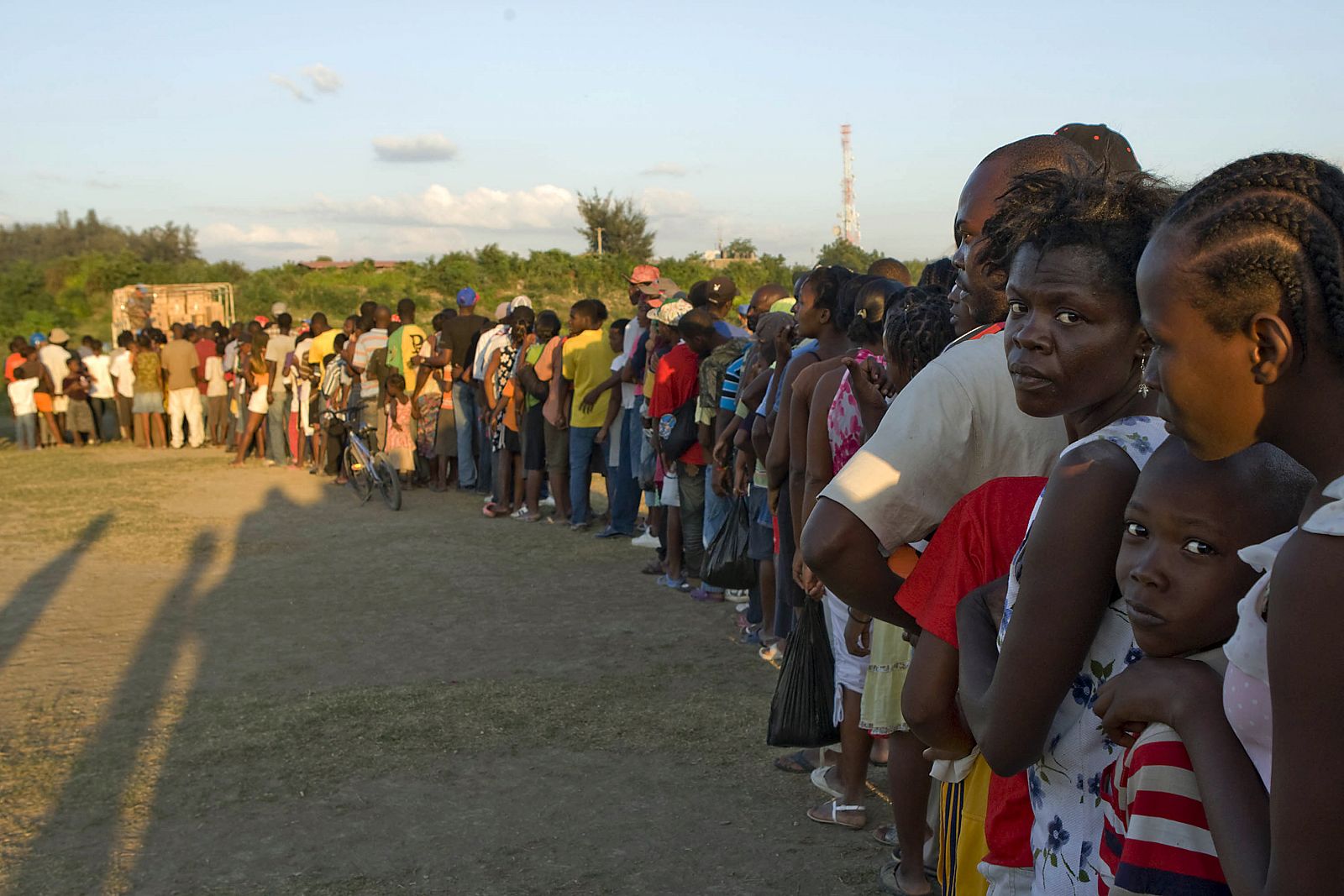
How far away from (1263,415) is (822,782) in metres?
3.70

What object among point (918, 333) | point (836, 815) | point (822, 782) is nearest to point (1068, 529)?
point (918, 333)

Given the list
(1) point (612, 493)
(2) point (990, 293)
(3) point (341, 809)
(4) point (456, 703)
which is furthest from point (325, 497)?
(2) point (990, 293)

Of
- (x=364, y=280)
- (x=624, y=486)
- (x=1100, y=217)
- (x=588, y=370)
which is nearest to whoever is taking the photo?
(x=1100, y=217)

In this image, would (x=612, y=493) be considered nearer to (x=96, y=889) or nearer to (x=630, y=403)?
(x=630, y=403)

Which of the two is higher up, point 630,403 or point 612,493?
point 630,403

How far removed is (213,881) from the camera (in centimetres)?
401

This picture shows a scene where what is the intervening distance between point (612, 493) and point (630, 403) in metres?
0.91

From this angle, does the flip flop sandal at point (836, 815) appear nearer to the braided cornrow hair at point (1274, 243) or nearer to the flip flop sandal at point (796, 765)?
the flip flop sandal at point (796, 765)

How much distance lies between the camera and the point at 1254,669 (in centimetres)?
124

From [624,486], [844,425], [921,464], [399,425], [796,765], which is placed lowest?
[796,765]

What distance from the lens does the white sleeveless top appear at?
48.0 inches

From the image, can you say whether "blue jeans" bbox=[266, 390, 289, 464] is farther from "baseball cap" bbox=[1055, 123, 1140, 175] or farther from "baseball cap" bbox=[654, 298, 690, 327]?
"baseball cap" bbox=[1055, 123, 1140, 175]

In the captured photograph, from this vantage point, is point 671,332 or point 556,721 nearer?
point 556,721

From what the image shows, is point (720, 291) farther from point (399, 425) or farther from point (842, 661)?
point (399, 425)
